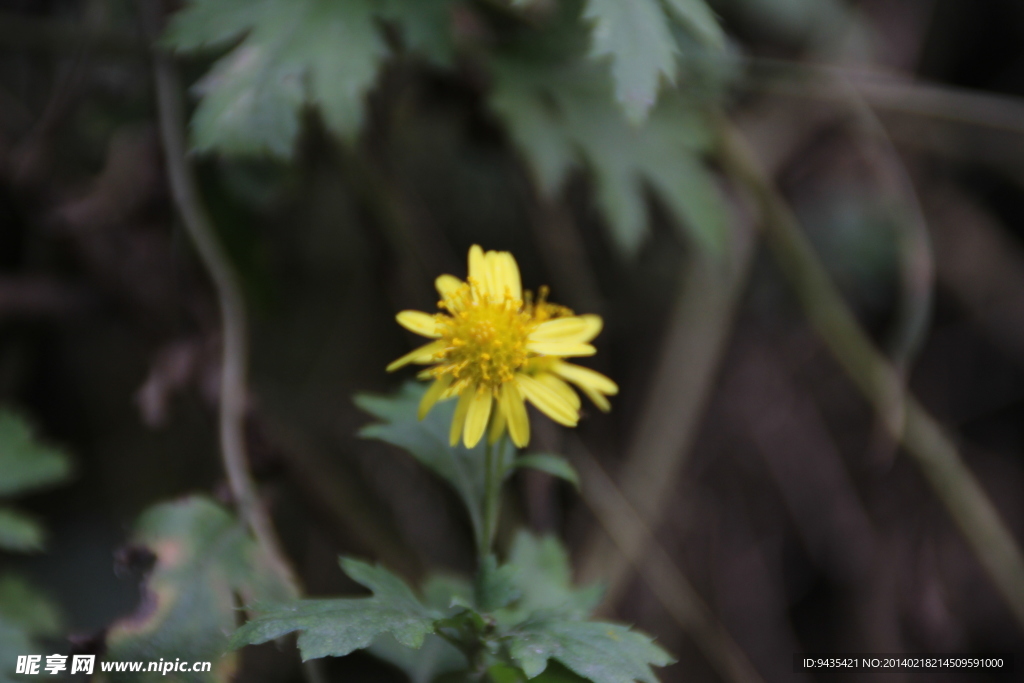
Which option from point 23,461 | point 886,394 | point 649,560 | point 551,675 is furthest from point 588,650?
point 886,394

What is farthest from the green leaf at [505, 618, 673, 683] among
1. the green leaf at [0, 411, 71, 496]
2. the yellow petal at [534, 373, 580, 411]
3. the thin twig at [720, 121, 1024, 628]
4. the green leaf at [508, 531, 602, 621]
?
the thin twig at [720, 121, 1024, 628]

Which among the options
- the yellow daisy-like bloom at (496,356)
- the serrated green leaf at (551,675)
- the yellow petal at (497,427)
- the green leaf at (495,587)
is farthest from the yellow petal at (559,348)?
the serrated green leaf at (551,675)

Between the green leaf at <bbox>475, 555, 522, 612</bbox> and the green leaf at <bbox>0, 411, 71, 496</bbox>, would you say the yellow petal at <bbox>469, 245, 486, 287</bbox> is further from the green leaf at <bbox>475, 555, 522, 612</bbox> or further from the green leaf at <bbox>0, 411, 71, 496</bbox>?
the green leaf at <bbox>0, 411, 71, 496</bbox>

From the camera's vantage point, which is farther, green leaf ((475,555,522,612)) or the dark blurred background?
the dark blurred background

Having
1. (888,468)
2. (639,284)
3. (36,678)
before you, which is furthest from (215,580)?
(888,468)

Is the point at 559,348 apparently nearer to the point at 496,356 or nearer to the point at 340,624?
the point at 496,356
